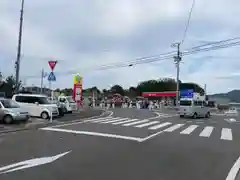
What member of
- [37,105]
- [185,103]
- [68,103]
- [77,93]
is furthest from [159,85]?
[37,105]

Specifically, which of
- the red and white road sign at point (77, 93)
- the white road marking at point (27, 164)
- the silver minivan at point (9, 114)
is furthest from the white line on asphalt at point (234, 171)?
the red and white road sign at point (77, 93)

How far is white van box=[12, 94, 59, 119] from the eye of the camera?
1991cm

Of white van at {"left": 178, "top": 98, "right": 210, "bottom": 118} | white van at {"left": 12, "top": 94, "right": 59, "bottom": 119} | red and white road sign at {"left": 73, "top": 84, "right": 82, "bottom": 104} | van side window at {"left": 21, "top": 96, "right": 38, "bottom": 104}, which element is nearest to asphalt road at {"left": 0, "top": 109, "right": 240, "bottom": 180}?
white van at {"left": 12, "top": 94, "right": 59, "bottom": 119}

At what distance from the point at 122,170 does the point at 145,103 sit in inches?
1848

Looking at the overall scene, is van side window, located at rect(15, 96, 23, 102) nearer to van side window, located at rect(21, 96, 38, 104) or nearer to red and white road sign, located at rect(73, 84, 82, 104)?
van side window, located at rect(21, 96, 38, 104)

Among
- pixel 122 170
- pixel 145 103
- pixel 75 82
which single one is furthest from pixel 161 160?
pixel 145 103

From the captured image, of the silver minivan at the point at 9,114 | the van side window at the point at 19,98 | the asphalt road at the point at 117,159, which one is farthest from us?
the van side window at the point at 19,98

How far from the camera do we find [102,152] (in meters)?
8.51

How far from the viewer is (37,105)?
2005 centimetres

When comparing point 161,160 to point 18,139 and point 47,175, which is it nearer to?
→ point 47,175

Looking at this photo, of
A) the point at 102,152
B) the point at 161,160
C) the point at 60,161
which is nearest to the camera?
the point at 60,161

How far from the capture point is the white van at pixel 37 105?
65.3 ft

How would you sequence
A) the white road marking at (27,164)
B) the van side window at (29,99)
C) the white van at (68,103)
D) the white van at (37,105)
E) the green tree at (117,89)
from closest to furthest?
the white road marking at (27,164) → the white van at (37,105) → the van side window at (29,99) → the white van at (68,103) → the green tree at (117,89)

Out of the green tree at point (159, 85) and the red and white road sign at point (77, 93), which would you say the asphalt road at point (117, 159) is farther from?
the green tree at point (159, 85)
